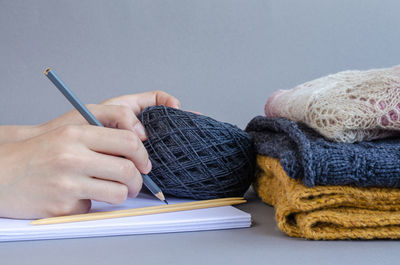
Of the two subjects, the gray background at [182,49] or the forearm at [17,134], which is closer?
the forearm at [17,134]

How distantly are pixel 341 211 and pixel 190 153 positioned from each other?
0.27m

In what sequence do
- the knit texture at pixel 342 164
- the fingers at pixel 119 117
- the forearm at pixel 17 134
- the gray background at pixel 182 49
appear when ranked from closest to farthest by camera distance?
Result: the knit texture at pixel 342 164
the fingers at pixel 119 117
the forearm at pixel 17 134
the gray background at pixel 182 49

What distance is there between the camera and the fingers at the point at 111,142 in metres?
0.63

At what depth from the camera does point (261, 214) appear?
0.74 m

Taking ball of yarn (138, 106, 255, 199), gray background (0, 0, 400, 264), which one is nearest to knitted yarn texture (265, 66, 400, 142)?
ball of yarn (138, 106, 255, 199)

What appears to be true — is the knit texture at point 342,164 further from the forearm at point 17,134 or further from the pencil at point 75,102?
the forearm at point 17,134

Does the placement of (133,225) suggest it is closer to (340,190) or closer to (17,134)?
(340,190)

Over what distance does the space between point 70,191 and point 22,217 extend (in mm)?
89

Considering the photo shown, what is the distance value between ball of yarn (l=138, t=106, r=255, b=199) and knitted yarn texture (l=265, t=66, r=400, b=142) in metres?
0.15

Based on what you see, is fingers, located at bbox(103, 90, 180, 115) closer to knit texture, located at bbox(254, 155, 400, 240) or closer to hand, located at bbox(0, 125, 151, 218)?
hand, located at bbox(0, 125, 151, 218)

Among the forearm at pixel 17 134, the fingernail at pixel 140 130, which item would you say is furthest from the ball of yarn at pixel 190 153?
the forearm at pixel 17 134

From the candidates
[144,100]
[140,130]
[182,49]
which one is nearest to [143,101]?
[144,100]

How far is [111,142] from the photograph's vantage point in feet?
2.08

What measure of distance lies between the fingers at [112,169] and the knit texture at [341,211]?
0.74ft
